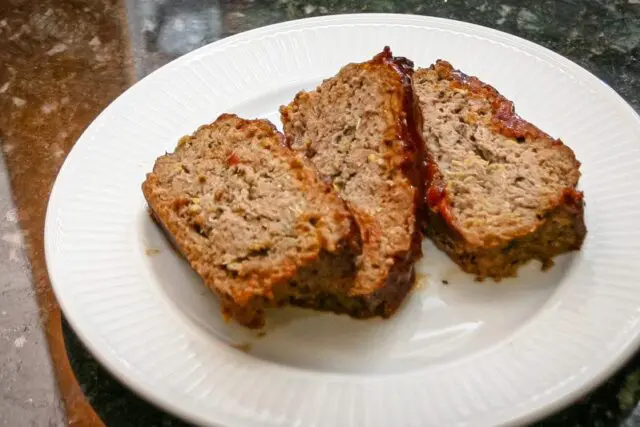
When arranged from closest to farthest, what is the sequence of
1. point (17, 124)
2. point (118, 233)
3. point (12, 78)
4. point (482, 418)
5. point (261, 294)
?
point (482, 418) < point (261, 294) < point (118, 233) < point (17, 124) < point (12, 78)

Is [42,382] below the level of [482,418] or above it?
below

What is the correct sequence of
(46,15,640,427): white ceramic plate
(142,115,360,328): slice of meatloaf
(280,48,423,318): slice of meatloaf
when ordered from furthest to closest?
(280,48,423,318): slice of meatloaf → (142,115,360,328): slice of meatloaf → (46,15,640,427): white ceramic plate

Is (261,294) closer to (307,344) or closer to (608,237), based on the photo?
(307,344)

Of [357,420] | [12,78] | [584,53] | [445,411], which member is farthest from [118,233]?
[584,53]

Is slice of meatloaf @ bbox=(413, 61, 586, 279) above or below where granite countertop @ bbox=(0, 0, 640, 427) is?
above

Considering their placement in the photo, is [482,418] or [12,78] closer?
[482,418]

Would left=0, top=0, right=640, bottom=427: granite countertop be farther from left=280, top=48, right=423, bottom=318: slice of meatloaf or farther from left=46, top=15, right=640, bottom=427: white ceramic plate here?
left=280, top=48, right=423, bottom=318: slice of meatloaf

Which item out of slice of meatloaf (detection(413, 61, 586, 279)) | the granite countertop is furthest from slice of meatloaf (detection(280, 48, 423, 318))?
the granite countertop

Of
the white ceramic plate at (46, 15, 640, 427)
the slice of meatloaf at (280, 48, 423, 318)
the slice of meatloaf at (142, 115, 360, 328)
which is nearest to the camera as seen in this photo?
the white ceramic plate at (46, 15, 640, 427)
